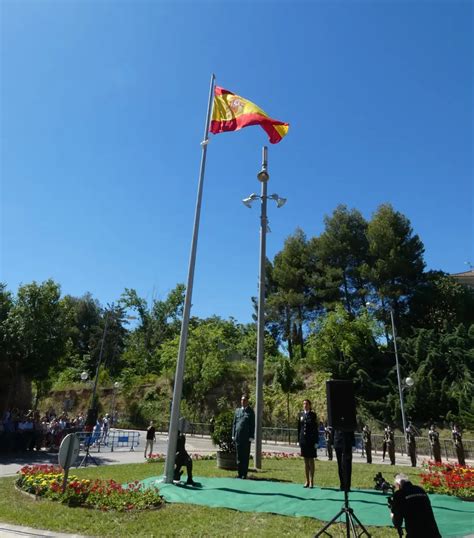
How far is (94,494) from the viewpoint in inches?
313

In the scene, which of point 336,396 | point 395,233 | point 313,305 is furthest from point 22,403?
point 395,233

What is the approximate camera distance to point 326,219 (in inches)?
1970

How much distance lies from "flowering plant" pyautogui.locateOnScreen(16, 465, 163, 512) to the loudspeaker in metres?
3.62

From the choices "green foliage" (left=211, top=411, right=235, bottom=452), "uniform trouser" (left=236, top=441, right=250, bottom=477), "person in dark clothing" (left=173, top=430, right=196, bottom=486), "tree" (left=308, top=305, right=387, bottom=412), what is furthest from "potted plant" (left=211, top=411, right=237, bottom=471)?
"tree" (left=308, top=305, right=387, bottom=412)

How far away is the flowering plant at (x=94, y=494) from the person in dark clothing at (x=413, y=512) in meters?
4.51

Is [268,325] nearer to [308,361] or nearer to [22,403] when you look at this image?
[308,361]

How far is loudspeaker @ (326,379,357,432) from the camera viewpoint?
266 inches

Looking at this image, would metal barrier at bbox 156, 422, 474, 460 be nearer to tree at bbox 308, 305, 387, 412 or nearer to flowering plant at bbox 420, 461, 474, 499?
tree at bbox 308, 305, 387, 412

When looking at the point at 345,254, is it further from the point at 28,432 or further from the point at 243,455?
the point at 243,455

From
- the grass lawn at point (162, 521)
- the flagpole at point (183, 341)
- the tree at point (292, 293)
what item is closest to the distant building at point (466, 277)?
the tree at point (292, 293)

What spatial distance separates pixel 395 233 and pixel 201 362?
78.8 feet

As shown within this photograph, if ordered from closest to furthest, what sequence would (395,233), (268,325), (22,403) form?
(22,403) < (395,233) < (268,325)

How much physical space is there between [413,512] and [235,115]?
426 inches

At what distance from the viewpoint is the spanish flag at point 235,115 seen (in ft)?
40.5
